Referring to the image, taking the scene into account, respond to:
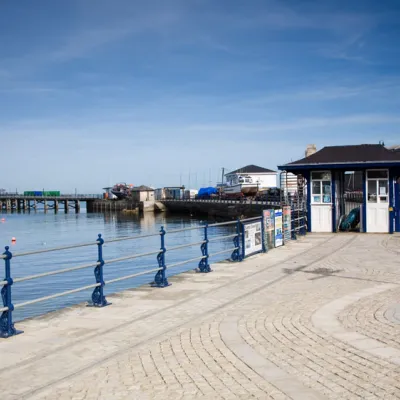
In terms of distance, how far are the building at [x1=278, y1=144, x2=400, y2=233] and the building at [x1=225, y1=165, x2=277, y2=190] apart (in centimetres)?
6629

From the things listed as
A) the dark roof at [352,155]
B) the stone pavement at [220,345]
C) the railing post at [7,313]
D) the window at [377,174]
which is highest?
the dark roof at [352,155]

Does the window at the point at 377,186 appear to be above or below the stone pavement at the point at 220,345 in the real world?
above

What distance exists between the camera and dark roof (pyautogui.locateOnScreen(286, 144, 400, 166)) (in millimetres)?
25453

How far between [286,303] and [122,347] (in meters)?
3.90

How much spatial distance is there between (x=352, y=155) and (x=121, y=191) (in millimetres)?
97873

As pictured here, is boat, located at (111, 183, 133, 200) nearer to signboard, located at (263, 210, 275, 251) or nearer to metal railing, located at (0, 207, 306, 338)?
metal railing, located at (0, 207, 306, 338)

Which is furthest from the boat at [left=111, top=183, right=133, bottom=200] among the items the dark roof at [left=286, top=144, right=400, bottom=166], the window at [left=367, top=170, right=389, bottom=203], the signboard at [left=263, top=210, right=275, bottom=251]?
the signboard at [left=263, top=210, right=275, bottom=251]

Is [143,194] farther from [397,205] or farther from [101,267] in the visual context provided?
[101,267]

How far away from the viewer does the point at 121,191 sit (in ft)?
397

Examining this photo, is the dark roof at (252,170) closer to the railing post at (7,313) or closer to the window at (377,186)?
the window at (377,186)

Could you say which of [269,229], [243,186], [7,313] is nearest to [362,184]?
[269,229]

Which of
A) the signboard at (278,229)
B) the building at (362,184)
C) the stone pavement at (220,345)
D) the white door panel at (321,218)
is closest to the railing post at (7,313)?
the stone pavement at (220,345)

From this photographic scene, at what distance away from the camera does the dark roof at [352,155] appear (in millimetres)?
25453

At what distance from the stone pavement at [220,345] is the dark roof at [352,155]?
13632mm
